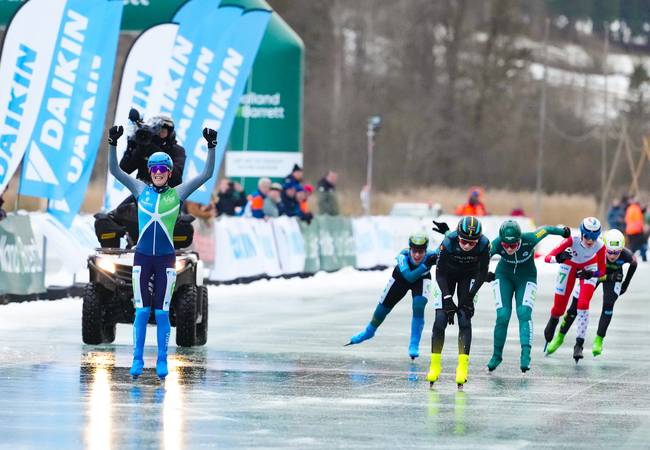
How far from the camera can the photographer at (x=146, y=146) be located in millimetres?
15969

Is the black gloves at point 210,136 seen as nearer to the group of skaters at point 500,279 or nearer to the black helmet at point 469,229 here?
the group of skaters at point 500,279

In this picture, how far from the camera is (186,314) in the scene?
16.2 meters

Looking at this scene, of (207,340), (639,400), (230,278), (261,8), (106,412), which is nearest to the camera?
(106,412)

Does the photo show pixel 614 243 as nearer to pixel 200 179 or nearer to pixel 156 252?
pixel 200 179

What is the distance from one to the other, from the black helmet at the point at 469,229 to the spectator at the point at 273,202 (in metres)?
16.0

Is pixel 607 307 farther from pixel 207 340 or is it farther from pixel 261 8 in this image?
pixel 261 8

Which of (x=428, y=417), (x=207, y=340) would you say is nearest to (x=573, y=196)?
(x=207, y=340)

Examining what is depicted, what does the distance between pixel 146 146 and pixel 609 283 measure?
516 centimetres

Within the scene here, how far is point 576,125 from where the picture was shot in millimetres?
85500

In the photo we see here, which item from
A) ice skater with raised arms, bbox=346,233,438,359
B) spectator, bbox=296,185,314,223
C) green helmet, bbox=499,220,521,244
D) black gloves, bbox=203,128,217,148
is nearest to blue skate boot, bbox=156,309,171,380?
black gloves, bbox=203,128,217,148

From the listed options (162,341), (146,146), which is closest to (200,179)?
(162,341)

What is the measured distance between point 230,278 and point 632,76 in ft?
187

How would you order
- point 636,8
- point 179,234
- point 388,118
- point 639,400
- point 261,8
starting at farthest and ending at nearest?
point 388,118, point 636,8, point 261,8, point 179,234, point 639,400

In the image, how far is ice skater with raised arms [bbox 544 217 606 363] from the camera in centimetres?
1706
